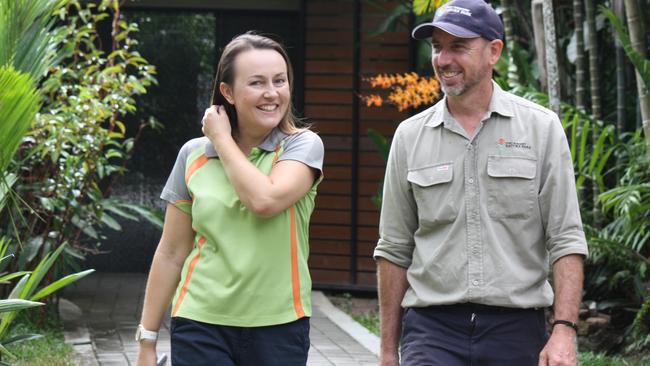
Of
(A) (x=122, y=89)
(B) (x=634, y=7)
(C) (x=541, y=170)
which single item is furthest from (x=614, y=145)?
(C) (x=541, y=170)

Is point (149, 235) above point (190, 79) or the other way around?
the other way around

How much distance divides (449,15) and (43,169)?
17.8 ft

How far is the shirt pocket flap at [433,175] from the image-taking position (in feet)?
13.2

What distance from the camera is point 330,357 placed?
7.97 metres

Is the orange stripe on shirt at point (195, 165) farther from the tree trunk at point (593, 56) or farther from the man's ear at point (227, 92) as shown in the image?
the tree trunk at point (593, 56)

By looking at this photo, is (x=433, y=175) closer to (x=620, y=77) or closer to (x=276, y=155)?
→ (x=276, y=155)

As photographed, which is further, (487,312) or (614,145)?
(614,145)

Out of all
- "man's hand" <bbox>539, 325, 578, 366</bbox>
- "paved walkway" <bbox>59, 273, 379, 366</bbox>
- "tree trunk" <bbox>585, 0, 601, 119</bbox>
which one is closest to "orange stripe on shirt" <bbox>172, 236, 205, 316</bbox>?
"man's hand" <bbox>539, 325, 578, 366</bbox>

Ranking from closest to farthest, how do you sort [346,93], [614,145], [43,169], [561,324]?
[561,324], [614,145], [43,169], [346,93]

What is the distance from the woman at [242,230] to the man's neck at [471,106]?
0.50 meters

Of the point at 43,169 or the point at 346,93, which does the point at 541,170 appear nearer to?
the point at 43,169

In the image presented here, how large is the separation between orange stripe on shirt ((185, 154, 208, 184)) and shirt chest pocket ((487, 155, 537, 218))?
3.01 ft

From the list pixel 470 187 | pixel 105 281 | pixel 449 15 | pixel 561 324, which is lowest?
pixel 105 281

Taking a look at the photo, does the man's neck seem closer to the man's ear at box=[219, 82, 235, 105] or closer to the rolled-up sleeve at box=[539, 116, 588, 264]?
the rolled-up sleeve at box=[539, 116, 588, 264]
